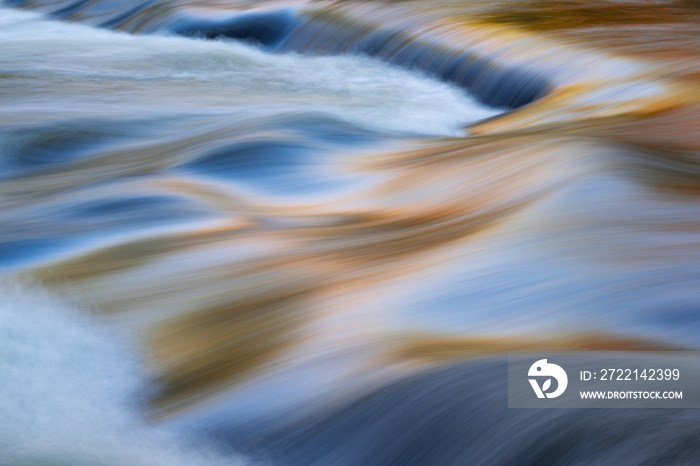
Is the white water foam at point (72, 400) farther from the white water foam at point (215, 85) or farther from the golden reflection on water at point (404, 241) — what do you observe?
the white water foam at point (215, 85)

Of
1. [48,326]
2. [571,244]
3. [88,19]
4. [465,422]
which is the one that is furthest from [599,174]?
[88,19]

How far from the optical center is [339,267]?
9.51ft

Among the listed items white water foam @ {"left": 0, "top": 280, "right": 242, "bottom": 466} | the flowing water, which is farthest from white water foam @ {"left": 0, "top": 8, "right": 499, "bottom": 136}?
white water foam @ {"left": 0, "top": 280, "right": 242, "bottom": 466}

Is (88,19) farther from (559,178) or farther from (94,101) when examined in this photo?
(559,178)

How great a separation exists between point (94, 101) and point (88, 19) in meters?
5.68

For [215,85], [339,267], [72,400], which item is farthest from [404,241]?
[215,85]

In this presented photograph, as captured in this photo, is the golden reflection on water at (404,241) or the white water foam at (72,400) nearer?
the white water foam at (72,400)

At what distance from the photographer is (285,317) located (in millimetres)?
2602

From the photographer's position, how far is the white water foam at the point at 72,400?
80.2 inches

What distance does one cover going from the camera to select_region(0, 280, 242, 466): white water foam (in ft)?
6.68

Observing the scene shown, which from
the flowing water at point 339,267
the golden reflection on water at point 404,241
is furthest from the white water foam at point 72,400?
the golden reflection on water at point 404,241

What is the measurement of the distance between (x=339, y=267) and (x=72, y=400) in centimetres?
96

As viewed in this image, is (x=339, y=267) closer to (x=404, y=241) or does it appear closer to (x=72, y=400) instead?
(x=404, y=241)

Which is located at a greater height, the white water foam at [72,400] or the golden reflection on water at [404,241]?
the golden reflection on water at [404,241]
